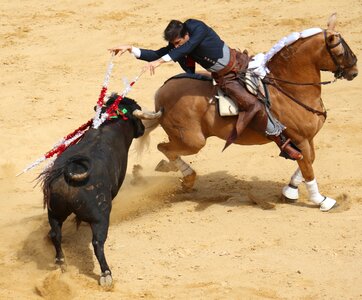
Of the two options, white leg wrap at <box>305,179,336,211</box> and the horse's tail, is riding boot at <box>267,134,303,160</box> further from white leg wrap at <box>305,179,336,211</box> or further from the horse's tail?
the horse's tail

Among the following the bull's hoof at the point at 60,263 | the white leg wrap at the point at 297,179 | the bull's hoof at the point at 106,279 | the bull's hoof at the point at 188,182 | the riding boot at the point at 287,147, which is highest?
the riding boot at the point at 287,147

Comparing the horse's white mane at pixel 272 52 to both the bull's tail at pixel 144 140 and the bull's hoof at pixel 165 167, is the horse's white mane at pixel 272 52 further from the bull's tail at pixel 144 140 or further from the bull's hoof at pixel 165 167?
the bull's hoof at pixel 165 167

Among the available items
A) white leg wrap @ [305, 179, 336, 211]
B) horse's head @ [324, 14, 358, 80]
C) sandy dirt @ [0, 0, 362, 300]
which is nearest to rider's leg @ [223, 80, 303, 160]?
white leg wrap @ [305, 179, 336, 211]

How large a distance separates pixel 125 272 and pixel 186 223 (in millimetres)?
1367

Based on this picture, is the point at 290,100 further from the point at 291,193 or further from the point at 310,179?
the point at 291,193

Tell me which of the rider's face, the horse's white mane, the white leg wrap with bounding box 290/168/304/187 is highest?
the rider's face

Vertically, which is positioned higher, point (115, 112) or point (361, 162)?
point (115, 112)

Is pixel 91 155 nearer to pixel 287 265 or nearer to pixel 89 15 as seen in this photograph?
pixel 287 265

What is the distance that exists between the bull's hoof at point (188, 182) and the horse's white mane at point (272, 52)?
1.60 meters

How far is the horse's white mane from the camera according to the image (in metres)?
8.40

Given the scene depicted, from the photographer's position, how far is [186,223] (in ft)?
28.0

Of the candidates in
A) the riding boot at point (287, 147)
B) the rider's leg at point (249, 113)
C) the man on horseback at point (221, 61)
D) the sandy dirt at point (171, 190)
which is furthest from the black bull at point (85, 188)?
the riding boot at point (287, 147)

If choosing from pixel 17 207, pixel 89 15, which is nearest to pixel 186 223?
pixel 17 207

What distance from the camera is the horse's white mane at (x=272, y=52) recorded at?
8.40 m
